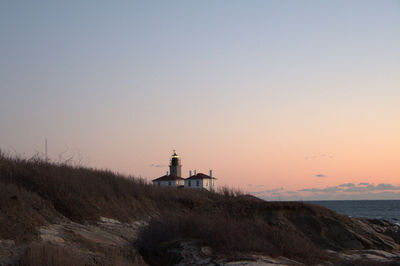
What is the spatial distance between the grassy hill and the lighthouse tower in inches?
1697

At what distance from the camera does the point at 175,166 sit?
2874 inches

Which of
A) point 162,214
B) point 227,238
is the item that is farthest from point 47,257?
point 162,214

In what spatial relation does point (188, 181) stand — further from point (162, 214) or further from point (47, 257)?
point (47, 257)

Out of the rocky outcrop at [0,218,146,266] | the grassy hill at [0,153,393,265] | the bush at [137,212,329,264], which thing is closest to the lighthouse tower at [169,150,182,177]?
the grassy hill at [0,153,393,265]

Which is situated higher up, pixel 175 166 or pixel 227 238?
pixel 175 166

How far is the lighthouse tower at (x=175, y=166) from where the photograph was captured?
72.9 m

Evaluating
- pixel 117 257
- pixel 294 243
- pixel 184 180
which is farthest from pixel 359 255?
pixel 184 180

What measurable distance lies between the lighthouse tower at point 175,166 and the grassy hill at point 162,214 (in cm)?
4311

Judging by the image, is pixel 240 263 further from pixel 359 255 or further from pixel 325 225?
pixel 325 225

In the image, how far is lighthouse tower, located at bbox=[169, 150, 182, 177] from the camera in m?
72.9

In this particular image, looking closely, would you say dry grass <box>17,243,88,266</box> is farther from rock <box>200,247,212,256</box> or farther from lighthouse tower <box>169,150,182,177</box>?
lighthouse tower <box>169,150,182,177</box>

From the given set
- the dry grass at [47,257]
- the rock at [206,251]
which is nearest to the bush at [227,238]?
the rock at [206,251]

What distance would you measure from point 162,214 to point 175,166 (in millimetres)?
52103

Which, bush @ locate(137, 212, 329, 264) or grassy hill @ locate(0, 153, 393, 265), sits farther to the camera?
grassy hill @ locate(0, 153, 393, 265)
